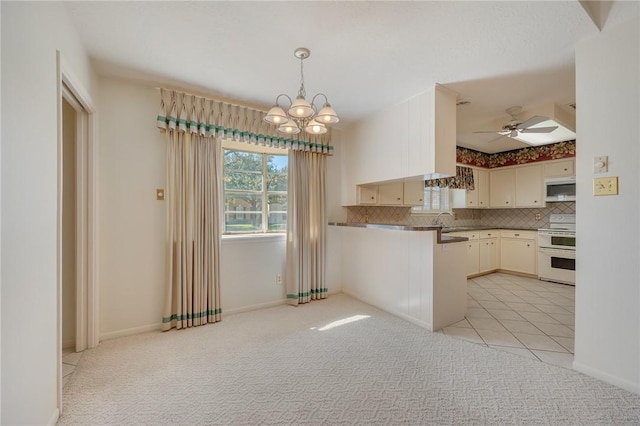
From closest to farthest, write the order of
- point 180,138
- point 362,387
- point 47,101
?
point 47,101, point 362,387, point 180,138

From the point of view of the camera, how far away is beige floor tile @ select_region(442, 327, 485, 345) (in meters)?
2.58

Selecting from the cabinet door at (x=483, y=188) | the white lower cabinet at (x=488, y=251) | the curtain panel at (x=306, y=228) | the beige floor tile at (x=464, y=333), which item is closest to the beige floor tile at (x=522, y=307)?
the beige floor tile at (x=464, y=333)

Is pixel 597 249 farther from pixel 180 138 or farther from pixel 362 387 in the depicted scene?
pixel 180 138

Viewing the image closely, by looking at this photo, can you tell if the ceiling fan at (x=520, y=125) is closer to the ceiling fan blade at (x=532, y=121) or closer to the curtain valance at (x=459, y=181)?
the ceiling fan blade at (x=532, y=121)

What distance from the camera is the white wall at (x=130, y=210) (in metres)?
2.59

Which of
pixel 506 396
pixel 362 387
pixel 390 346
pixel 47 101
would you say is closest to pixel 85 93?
pixel 47 101

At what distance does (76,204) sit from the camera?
7.75 ft

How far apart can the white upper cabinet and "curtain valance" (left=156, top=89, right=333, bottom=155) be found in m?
0.75

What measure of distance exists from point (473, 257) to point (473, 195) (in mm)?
1350

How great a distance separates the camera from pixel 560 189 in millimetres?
4840

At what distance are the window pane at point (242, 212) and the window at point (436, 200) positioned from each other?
10.0 ft

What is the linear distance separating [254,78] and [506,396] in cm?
331

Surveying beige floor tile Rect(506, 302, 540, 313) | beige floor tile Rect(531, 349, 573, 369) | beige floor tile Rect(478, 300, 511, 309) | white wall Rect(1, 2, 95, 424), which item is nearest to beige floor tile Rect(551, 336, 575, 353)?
beige floor tile Rect(531, 349, 573, 369)

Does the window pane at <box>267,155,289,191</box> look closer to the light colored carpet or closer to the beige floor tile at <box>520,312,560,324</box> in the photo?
the light colored carpet
